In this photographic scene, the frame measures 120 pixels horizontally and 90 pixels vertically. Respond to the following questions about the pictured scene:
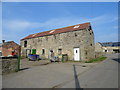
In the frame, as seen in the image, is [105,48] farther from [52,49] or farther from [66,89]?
[66,89]

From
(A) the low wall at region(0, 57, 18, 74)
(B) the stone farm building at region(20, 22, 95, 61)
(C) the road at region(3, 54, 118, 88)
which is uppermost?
(B) the stone farm building at region(20, 22, 95, 61)

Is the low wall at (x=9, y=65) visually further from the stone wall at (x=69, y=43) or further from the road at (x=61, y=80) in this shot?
the stone wall at (x=69, y=43)

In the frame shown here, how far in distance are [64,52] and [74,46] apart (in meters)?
2.50

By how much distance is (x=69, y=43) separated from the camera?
17188 mm

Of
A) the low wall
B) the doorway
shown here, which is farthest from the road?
the doorway

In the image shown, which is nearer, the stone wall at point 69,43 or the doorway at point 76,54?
the stone wall at point 69,43

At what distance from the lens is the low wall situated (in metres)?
7.38

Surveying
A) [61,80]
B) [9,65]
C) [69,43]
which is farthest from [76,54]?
[9,65]

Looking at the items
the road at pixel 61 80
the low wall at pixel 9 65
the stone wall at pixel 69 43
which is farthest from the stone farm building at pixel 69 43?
the low wall at pixel 9 65

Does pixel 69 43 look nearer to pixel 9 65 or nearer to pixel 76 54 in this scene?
pixel 76 54

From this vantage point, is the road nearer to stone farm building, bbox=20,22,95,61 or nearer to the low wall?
the low wall

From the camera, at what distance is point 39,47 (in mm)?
22078

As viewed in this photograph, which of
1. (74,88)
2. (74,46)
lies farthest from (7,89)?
(74,46)

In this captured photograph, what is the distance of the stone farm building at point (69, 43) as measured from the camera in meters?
15.8
